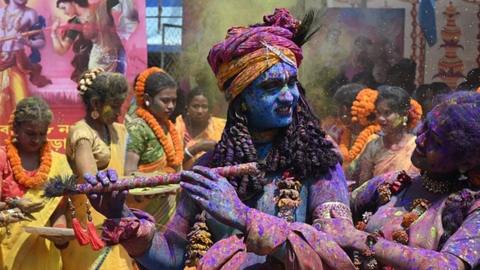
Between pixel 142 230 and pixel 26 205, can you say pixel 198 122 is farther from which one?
pixel 142 230

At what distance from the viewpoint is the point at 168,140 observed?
33.3 feet

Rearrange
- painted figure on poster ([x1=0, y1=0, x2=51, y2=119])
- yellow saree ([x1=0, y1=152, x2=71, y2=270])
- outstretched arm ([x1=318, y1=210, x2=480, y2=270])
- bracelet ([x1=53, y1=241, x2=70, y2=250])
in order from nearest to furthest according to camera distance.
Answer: outstretched arm ([x1=318, y1=210, x2=480, y2=270])
yellow saree ([x1=0, y1=152, x2=71, y2=270])
bracelet ([x1=53, y1=241, x2=70, y2=250])
painted figure on poster ([x1=0, y1=0, x2=51, y2=119])

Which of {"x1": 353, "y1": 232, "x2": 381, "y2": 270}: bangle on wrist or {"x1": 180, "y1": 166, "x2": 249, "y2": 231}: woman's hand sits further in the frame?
{"x1": 353, "y1": 232, "x2": 381, "y2": 270}: bangle on wrist

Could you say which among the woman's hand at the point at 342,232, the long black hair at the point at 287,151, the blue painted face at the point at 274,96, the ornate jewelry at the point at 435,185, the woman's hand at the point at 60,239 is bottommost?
the woman's hand at the point at 60,239

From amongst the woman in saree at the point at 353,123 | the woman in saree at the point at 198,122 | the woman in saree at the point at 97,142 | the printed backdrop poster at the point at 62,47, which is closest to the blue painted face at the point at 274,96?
the woman in saree at the point at 97,142

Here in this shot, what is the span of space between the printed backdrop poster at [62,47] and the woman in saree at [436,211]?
26.6ft

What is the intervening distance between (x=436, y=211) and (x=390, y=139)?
18.3ft

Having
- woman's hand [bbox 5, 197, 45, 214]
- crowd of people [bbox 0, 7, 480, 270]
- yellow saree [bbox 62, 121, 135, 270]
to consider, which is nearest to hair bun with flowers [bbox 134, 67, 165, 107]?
yellow saree [bbox 62, 121, 135, 270]

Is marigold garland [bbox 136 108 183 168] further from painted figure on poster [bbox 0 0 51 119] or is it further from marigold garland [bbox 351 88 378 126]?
painted figure on poster [bbox 0 0 51 119]

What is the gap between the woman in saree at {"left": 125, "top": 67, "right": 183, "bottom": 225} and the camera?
32.4 feet

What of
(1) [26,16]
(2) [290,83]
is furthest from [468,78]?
A: (2) [290,83]

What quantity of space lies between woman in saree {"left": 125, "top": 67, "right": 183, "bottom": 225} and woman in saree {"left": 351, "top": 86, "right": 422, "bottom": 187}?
144cm

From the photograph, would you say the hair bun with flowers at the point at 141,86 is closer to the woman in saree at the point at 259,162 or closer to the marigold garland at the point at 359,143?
the marigold garland at the point at 359,143

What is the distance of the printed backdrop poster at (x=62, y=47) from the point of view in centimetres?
1245
